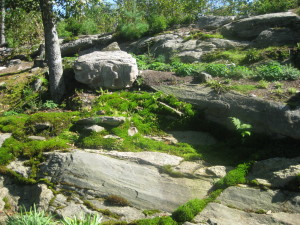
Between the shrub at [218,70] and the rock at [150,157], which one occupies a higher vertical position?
the shrub at [218,70]

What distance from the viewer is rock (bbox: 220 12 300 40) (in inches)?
521

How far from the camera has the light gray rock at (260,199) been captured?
18.0 ft

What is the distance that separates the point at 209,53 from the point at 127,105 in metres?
5.78

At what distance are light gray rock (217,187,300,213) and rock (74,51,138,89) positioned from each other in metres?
5.57

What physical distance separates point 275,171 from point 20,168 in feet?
19.2

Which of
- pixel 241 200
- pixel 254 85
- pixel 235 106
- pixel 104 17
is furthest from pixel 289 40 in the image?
pixel 104 17

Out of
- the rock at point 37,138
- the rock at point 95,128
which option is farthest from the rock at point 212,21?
the rock at point 37,138

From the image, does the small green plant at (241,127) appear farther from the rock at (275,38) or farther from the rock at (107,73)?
the rock at (275,38)

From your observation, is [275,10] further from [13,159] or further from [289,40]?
[13,159]

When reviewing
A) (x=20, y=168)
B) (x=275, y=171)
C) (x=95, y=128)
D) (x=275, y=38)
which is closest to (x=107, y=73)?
(x=95, y=128)

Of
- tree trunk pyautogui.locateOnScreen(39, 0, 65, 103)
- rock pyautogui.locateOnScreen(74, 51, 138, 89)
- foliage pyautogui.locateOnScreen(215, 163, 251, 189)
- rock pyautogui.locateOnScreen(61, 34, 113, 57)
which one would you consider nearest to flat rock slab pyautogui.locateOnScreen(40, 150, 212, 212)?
foliage pyautogui.locateOnScreen(215, 163, 251, 189)

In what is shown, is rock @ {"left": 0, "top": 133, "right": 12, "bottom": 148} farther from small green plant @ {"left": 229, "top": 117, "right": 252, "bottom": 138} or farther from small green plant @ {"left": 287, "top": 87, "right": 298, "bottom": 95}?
small green plant @ {"left": 287, "top": 87, "right": 298, "bottom": 95}

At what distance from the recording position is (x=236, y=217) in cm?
Result: 541

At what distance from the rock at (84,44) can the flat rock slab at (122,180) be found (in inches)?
416
